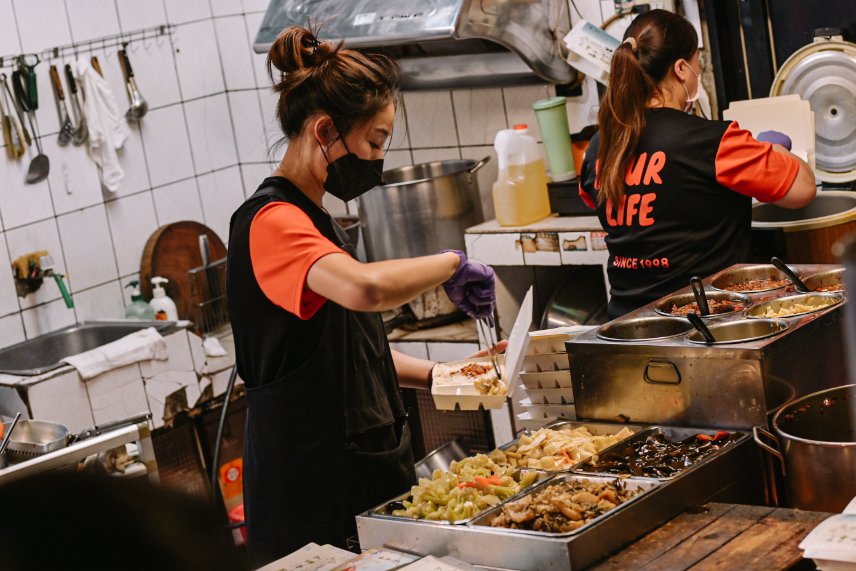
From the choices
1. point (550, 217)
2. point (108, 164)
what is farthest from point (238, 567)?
point (108, 164)

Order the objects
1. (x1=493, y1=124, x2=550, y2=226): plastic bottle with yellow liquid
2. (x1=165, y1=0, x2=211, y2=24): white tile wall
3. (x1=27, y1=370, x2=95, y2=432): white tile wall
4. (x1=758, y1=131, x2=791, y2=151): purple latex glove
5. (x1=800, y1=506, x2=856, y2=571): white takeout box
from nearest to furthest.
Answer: (x1=800, y1=506, x2=856, y2=571): white takeout box < (x1=758, y1=131, x2=791, y2=151): purple latex glove < (x1=27, y1=370, x2=95, y2=432): white tile wall < (x1=493, y1=124, x2=550, y2=226): plastic bottle with yellow liquid < (x1=165, y1=0, x2=211, y2=24): white tile wall

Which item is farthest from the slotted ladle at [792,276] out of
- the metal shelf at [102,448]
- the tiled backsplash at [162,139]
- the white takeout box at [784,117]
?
the tiled backsplash at [162,139]

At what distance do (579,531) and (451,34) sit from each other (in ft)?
9.11

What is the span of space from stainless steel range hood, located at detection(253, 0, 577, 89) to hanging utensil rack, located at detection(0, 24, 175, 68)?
2.80ft

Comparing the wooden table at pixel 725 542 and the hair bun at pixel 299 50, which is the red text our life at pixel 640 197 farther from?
the wooden table at pixel 725 542

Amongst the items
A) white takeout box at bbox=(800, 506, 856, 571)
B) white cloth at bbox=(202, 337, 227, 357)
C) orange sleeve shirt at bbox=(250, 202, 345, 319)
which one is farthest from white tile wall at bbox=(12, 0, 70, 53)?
white takeout box at bbox=(800, 506, 856, 571)

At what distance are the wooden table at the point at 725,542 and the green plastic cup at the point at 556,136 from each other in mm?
2781

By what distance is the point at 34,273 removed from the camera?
4.89 meters

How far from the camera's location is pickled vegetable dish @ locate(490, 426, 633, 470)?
2328 mm

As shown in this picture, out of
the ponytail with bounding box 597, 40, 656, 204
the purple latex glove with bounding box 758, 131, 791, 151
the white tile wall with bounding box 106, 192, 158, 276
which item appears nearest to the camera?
the ponytail with bounding box 597, 40, 656, 204

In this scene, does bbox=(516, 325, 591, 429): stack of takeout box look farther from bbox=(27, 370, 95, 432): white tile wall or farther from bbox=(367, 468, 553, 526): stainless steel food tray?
bbox=(27, 370, 95, 432): white tile wall

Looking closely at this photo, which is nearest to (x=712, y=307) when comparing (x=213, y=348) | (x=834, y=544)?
(x=834, y=544)

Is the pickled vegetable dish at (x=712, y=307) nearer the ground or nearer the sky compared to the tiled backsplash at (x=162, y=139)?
nearer the ground

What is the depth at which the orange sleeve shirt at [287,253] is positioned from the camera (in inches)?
87.7
